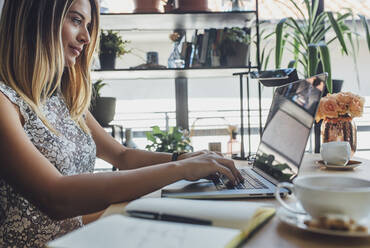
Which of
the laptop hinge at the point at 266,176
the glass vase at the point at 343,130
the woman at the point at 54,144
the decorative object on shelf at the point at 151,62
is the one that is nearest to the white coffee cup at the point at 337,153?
the glass vase at the point at 343,130

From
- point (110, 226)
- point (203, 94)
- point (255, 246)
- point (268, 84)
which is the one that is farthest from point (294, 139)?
point (203, 94)

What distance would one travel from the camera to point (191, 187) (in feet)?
2.80

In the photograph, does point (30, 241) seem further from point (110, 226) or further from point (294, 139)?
point (294, 139)

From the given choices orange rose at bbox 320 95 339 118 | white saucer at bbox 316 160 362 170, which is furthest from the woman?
orange rose at bbox 320 95 339 118

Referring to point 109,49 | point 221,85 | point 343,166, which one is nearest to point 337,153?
point 343,166

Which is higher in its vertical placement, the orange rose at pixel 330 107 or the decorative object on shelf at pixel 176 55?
the decorative object on shelf at pixel 176 55

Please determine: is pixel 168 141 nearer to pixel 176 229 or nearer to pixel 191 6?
pixel 191 6

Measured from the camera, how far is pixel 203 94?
20.2ft

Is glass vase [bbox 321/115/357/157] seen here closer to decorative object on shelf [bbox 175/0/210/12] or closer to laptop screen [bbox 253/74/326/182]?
laptop screen [bbox 253/74/326/182]

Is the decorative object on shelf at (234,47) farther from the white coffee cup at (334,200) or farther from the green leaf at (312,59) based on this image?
the white coffee cup at (334,200)

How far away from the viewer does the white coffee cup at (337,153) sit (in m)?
1.15

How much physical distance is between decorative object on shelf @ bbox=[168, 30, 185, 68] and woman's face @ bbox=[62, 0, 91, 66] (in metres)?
0.83

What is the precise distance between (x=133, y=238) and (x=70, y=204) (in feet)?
1.30

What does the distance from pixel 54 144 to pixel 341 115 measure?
1.00m
